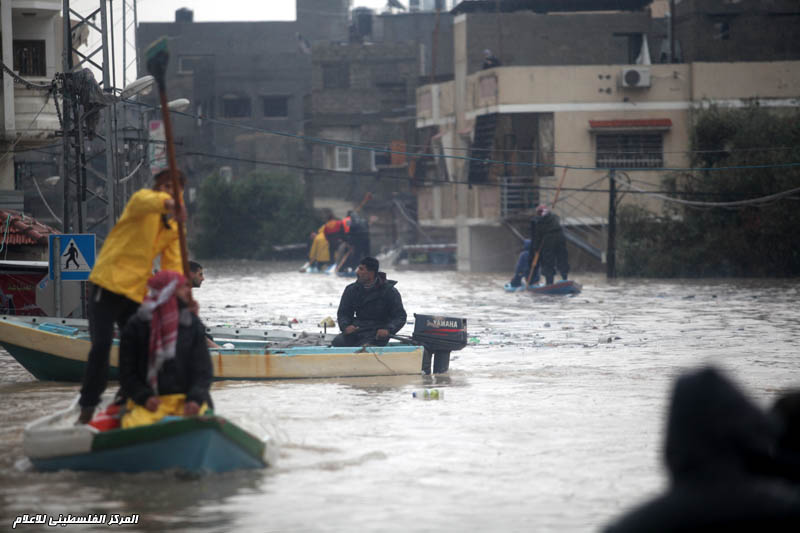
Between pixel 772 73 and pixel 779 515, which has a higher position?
pixel 772 73

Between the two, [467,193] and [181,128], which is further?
[181,128]

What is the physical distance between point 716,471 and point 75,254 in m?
14.8

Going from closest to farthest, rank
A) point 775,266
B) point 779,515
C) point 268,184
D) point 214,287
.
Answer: point 779,515 → point 214,287 → point 775,266 → point 268,184

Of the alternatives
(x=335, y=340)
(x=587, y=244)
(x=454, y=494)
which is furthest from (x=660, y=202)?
(x=454, y=494)

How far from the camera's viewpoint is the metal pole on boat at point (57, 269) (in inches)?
675

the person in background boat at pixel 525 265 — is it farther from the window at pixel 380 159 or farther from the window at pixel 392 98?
the window at pixel 392 98

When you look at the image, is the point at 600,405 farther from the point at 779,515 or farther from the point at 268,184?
the point at 268,184

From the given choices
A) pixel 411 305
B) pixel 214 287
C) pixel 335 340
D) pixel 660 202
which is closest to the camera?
pixel 335 340

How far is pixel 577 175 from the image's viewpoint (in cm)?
4219

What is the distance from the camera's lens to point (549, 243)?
1141 inches

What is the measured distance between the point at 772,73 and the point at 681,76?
3074 millimetres

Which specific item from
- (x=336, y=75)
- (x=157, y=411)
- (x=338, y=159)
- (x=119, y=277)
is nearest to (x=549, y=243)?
(x=119, y=277)

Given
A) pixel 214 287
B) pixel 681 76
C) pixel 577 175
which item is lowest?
pixel 214 287

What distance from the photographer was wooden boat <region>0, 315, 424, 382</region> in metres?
13.3
